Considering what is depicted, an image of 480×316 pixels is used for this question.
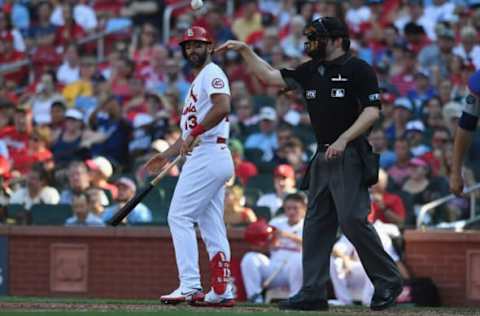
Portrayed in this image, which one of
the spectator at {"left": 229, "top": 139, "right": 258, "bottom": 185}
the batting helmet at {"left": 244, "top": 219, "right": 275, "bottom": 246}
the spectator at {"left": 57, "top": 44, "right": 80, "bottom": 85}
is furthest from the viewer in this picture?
the spectator at {"left": 57, "top": 44, "right": 80, "bottom": 85}

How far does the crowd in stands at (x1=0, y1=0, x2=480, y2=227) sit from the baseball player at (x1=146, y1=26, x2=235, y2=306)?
12.9 ft

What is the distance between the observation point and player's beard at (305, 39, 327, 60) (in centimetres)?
985

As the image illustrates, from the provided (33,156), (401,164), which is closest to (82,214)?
(33,156)

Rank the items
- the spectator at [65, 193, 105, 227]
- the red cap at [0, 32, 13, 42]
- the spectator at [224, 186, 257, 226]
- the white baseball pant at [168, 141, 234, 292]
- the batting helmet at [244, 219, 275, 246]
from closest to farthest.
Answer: the white baseball pant at [168, 141, 234, 292]
the batting helmet at [244, 219, 275, 246]
the spectator at [224, 186, 257, 226]
the spectator at [65, 193, 105, 227]
the red cap at [0, 32, 13, 42]

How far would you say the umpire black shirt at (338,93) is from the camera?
9.71 meters

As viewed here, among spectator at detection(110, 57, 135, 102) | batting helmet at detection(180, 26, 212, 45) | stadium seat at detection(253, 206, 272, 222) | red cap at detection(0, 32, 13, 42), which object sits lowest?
stadium seat at detection(253, 206, 272, 222)

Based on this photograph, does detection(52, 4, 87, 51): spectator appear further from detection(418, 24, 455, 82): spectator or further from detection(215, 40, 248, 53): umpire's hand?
detection(215, 40, 248, 53): umpire's hand

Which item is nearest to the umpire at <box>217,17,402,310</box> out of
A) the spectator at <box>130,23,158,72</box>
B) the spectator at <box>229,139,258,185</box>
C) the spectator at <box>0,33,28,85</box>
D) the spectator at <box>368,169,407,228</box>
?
the spectator at <box>368,169,407,228</box>

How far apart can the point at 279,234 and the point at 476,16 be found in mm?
6157

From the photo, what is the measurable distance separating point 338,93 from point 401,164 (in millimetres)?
6130

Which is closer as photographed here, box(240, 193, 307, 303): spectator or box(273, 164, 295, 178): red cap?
box(240, 193, 307, 303): spectator

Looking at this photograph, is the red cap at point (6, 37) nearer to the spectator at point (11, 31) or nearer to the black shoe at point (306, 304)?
the spectator at point (11, 31)

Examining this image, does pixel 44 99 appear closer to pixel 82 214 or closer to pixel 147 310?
A: pixel 82 214

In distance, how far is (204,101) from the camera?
10.2 meters
